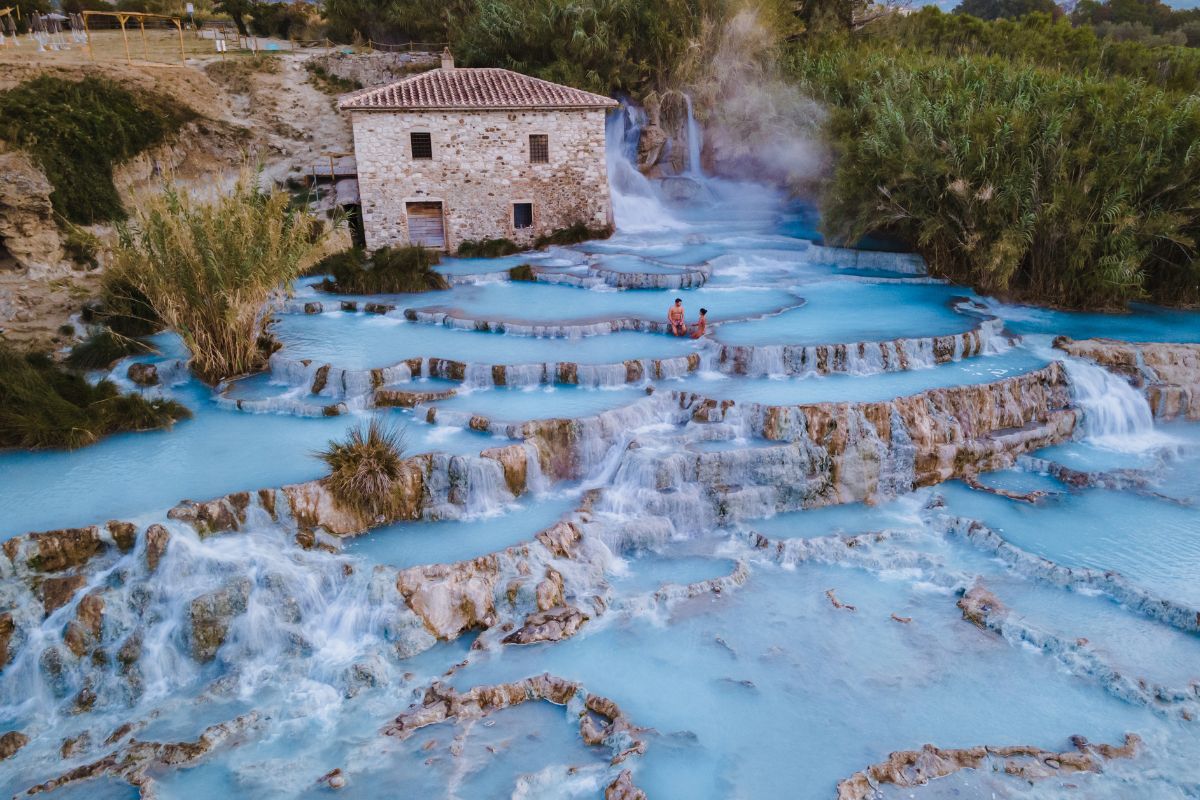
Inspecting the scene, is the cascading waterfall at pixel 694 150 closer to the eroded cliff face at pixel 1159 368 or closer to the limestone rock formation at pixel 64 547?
the eroded cliff face at pixel 1159 368

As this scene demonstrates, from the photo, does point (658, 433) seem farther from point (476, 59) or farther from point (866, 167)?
point (476, 59)

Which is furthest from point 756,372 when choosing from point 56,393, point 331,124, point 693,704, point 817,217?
point 331,124

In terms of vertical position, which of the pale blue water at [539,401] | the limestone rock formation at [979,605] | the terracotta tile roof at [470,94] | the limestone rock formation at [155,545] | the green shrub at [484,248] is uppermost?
the terracotta tile roof at [470,94]

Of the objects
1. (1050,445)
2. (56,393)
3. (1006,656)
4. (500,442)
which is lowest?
(1006,656)

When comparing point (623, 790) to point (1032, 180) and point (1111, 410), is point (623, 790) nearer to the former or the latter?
point (1111, 410)

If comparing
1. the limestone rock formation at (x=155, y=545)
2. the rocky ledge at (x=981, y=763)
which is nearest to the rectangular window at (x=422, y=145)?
the limestone rock formation at (x=155, y=545)

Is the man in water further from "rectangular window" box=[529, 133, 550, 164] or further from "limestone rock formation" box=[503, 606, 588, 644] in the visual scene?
"rectangular window" box=[529, 133, 550, 164]
